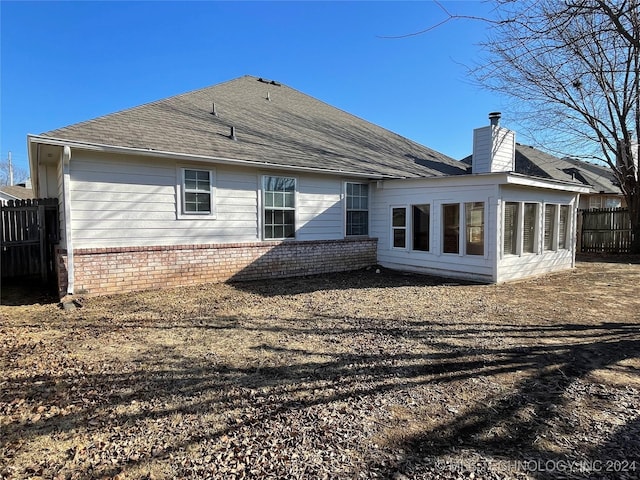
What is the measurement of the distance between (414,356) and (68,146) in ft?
22.0

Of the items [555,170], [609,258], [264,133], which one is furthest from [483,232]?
[555,170]

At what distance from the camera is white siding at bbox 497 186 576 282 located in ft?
29.6

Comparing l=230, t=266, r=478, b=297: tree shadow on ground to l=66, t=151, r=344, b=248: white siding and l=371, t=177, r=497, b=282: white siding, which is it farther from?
l=66, t=151, r=344, b=248: white siding

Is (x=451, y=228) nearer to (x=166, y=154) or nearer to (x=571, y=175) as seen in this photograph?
(x=166, y=154)

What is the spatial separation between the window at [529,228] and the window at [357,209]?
4353 millimetres

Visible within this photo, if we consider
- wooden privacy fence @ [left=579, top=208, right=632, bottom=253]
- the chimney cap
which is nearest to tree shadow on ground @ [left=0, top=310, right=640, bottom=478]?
the chimney cap

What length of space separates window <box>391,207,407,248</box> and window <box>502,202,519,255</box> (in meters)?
2.65

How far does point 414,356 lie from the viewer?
4230 mm

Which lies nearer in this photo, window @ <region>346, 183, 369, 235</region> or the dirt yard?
the dirt yard

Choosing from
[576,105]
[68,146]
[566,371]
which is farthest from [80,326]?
[576,105]

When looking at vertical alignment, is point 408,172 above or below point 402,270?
above

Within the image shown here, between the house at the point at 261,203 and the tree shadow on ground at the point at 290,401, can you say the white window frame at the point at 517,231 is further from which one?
the tree shadow on ground at the point at 290,401

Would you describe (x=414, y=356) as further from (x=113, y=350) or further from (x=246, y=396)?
(x=113, y=350)

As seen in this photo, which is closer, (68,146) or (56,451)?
(56,451)
